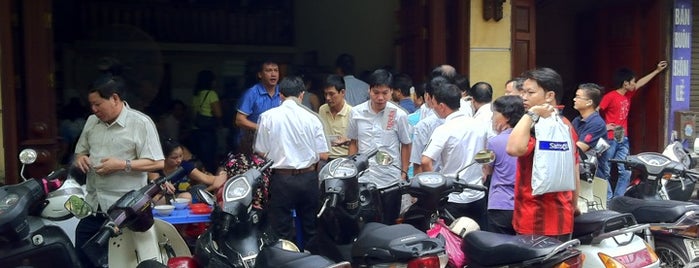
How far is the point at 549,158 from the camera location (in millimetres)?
4414

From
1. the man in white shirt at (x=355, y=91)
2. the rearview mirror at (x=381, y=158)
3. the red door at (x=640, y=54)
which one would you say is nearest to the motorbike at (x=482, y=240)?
the rearview mirror at (x=381, y=158)

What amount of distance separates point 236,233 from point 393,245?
845 millimetres

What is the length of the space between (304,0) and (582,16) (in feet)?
13.7

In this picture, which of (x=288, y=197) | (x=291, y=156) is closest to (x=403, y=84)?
(x=291, y=156)

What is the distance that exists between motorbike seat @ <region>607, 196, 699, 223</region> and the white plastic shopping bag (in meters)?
1.46

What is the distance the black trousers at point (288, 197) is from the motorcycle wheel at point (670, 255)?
259 cm

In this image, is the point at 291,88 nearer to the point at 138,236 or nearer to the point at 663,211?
the point at 138,236

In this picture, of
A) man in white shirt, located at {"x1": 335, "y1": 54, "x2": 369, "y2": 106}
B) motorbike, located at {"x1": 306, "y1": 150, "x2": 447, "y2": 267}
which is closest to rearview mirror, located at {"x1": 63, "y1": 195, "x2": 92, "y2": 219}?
motorbike, located at {"x1": 306, "y1": 150, "x2": 447, "y2": 267}

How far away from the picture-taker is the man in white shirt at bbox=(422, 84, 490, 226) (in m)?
5.50

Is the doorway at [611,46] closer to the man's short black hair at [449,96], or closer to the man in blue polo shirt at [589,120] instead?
the man in blue polo shirt at [589,120]

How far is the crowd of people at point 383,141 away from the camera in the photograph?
15.1ft

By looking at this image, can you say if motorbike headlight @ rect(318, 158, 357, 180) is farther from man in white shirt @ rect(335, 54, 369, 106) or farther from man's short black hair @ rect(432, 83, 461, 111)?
man in white shirt @ rect(335, 54, 369, 106)

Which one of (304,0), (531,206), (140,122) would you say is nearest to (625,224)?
(531,206)

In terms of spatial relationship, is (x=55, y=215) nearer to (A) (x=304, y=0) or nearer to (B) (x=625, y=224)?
(B) (x=625, y=224)
